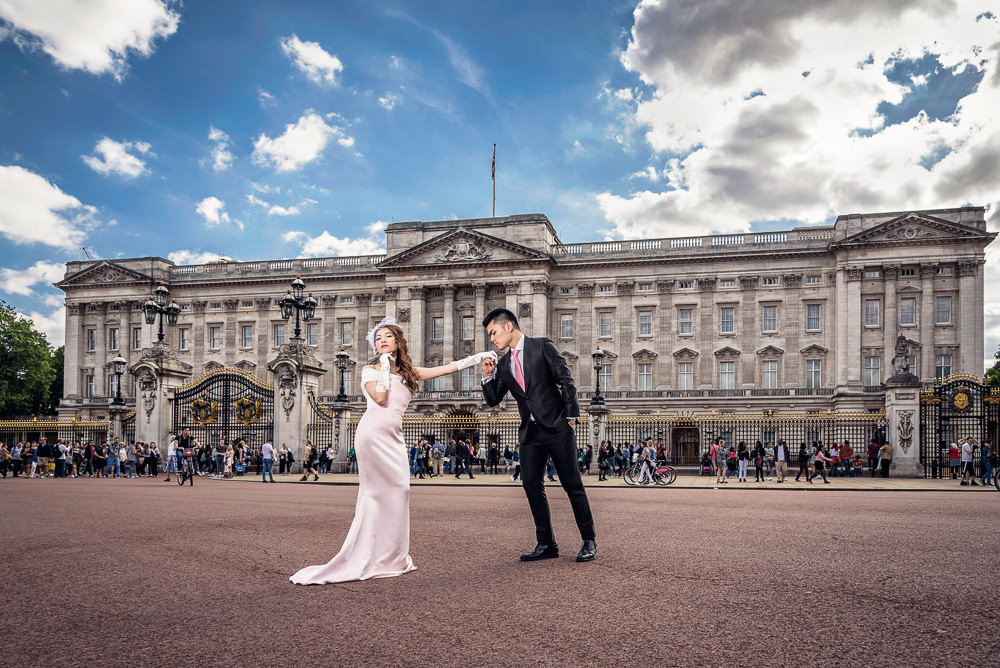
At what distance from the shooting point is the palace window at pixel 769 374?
178 ft

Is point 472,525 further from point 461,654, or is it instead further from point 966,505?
point 966,505

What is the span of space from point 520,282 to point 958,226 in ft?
94.0

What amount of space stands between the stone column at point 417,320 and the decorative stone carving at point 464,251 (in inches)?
123

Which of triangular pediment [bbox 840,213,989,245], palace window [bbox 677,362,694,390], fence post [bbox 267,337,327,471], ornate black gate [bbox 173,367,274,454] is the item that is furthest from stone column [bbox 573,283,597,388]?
fence post [bbox 267,337,327,471]

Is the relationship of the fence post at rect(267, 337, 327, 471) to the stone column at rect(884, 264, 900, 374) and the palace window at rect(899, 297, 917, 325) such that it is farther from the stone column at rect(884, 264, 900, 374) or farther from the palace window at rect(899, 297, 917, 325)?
the palace window at rect(899, 297, 917, 325)

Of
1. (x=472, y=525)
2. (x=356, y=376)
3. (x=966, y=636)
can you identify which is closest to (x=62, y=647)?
(x=966, y=636)

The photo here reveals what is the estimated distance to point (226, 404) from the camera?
2895 cm

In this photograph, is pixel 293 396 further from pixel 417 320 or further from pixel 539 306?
pixel 417 320

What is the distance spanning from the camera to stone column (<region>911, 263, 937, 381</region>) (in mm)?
50625

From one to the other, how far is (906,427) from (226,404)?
80.8 feet

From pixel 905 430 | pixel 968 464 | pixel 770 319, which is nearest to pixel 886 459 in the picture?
pixel 905 430

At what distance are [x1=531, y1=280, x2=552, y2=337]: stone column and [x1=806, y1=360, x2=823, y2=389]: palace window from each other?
18.2 meters

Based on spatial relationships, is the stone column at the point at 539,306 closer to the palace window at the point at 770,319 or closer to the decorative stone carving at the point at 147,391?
the palace window at the point at 770,319

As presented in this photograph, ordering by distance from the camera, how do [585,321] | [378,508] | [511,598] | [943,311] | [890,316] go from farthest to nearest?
[585,321] < [890,316] < [943,311] < [378,508] < [511,598]
